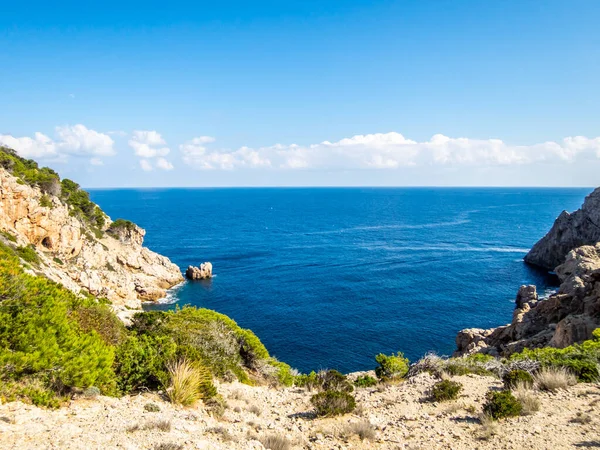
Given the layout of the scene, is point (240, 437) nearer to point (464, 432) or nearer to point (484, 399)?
point (464, 432)

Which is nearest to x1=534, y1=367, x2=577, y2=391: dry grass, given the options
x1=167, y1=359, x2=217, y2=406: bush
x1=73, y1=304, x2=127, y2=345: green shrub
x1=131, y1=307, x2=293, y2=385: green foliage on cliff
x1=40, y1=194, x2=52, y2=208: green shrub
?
x1=167, y1=359, x2=217, y2=406: bush

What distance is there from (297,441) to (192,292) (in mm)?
55904

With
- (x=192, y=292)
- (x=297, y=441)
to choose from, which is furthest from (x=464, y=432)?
(x=192, y=292)

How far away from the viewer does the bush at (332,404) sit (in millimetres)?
12185

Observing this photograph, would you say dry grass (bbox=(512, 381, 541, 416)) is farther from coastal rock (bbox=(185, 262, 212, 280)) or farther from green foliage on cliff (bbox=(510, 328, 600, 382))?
coastal rock (bbox=(185, 262, 212, 280))

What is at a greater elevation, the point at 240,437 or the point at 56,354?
the point at 56,354

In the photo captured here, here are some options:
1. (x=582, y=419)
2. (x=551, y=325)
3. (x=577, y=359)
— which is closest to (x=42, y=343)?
(x=582, y=419)

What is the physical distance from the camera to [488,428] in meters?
10.4

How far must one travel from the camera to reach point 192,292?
62969 mm

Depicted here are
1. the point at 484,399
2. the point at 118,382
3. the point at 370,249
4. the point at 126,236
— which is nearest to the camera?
the point at 118,382

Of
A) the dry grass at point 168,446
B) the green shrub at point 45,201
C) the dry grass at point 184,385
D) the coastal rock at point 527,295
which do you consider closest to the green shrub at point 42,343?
the dry grass at point 184,385

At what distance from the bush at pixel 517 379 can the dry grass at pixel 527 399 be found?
0.38 m

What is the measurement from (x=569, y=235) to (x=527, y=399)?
265ft

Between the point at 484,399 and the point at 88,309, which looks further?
the point at 88,309
